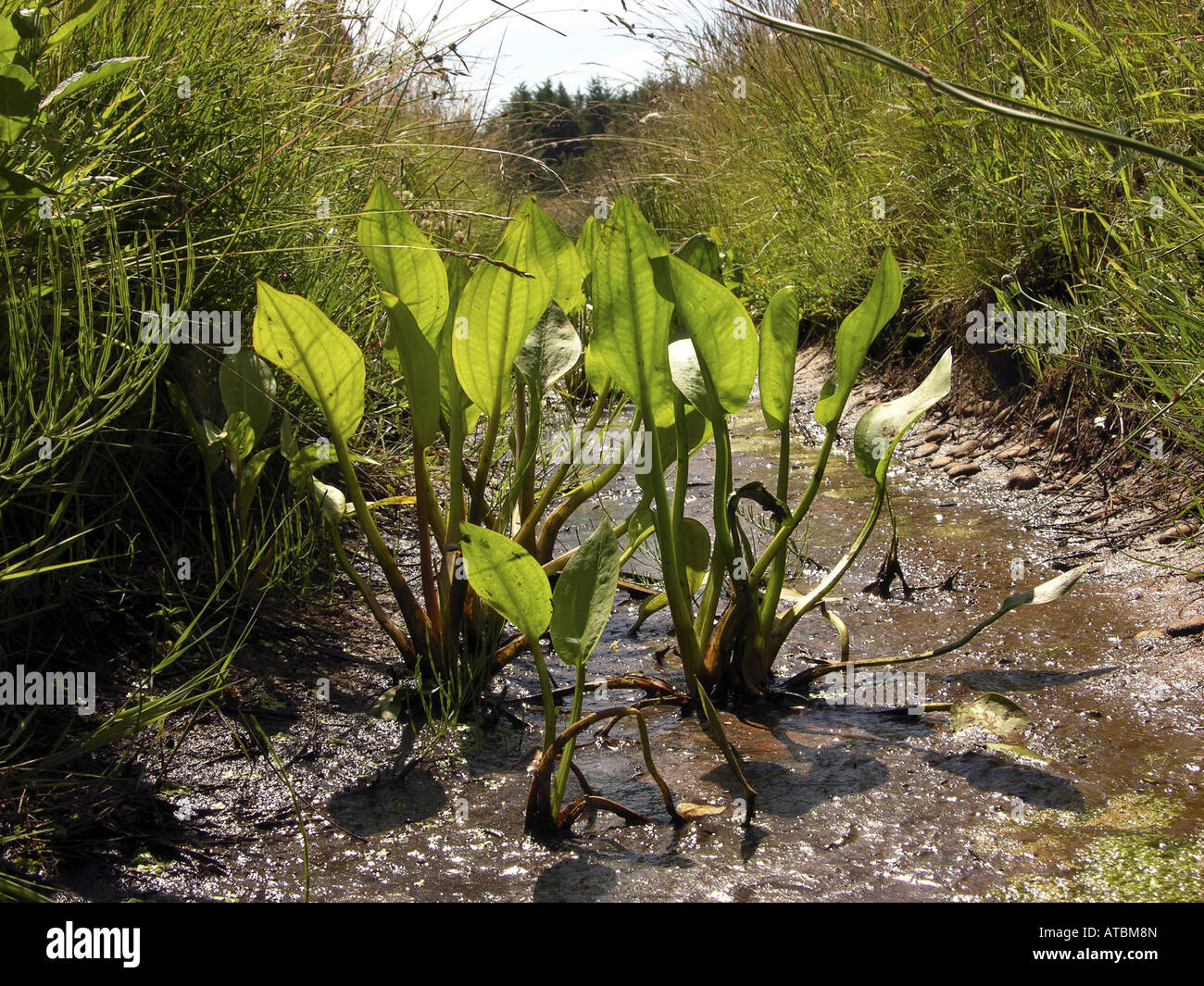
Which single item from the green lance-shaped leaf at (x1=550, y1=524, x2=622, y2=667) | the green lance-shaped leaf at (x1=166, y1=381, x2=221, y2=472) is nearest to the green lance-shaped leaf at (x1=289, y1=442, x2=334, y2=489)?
the green lance-shaped leaf at (x1=166, y1=381, x2=221, y2=472)

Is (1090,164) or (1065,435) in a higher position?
(1090,164)

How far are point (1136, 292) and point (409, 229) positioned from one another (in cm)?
163

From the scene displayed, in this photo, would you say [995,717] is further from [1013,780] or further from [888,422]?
[888,422]

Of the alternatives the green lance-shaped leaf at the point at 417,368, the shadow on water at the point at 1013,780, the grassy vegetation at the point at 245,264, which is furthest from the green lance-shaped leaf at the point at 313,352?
the shadow on water at the point at 1013,780

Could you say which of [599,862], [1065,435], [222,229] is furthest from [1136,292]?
[222,229]

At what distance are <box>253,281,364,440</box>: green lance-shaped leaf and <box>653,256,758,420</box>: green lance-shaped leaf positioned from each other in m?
0.53

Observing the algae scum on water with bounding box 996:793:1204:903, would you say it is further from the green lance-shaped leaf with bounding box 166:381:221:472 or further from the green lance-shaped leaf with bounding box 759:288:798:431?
the green lance-shaped leaf with bounding box 166:381:221:472

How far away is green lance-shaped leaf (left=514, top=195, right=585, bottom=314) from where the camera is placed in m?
1.85

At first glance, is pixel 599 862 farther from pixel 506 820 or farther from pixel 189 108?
pixel 189 108

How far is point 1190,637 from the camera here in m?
1.87

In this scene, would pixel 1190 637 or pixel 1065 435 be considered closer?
pixel 1190 637

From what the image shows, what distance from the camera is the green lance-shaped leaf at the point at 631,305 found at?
1.54 meters

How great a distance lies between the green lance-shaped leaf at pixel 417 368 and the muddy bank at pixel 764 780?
0.49 meters
